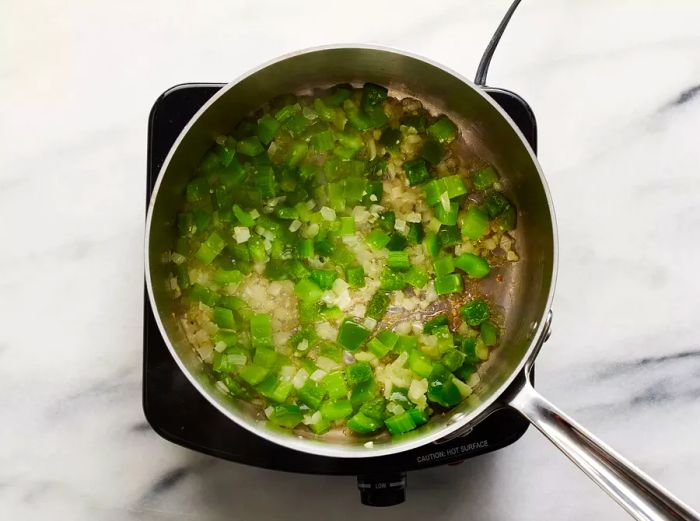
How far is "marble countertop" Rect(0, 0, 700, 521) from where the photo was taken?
1.07 meters

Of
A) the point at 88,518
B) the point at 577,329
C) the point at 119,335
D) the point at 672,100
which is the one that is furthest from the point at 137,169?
the point at 672,100

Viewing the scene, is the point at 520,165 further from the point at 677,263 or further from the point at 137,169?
the point at 137,169

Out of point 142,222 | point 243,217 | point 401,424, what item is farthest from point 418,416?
point 142,222

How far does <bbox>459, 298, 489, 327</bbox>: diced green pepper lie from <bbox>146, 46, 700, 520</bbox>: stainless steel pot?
0.13 ft

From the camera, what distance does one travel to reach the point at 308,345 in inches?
38.1

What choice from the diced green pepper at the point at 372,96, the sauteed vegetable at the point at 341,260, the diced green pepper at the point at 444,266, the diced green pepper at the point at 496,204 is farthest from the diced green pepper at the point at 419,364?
the diced green pepper at the point at 372,96

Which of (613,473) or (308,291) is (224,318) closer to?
(308,291)

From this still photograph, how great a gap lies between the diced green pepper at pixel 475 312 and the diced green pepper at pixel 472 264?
1.6 inches

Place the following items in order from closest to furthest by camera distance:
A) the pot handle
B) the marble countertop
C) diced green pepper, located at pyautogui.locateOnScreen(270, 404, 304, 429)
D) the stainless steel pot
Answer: the pot handle
the stainless steel pot
diced green pepper, located at pyautogui.locateOnScreen(270, 404, 304, 429)
the marble countertop

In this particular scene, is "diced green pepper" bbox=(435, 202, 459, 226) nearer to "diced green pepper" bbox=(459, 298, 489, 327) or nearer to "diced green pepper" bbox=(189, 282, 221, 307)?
"diced green pepper" bbox=(459, 298, 489, 327)

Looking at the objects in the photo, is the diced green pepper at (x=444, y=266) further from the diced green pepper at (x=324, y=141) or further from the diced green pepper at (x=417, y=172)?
the diced green pepper at (x=324, y=141)

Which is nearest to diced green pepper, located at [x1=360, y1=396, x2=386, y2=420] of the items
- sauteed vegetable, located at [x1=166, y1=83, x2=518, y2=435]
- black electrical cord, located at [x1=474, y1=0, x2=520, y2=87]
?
sauteed vegetable, located at [x1=166, y1=83, x2=518, y2=435]

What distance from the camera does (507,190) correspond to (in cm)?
101

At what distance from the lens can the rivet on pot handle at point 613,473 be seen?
0.66 metres
